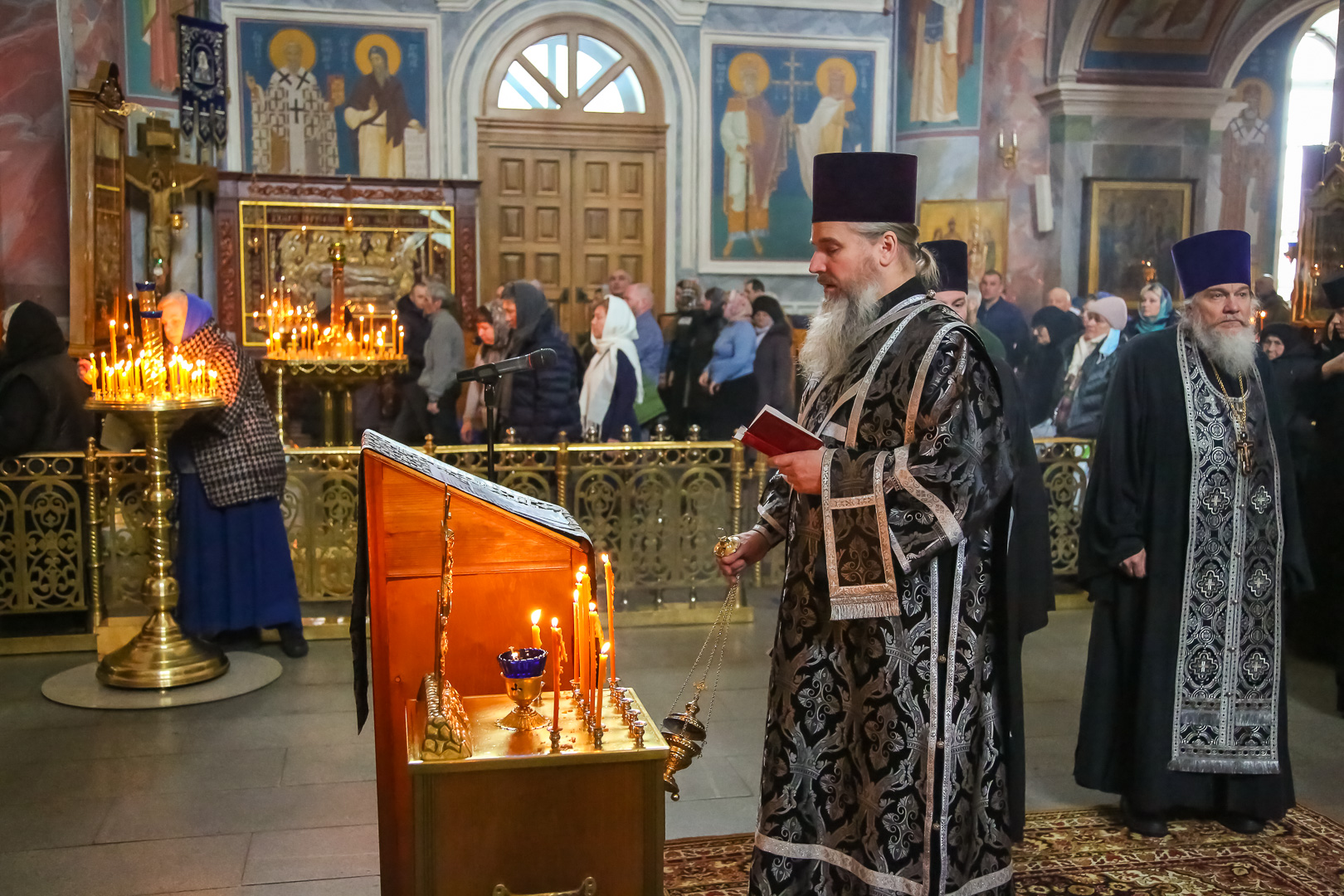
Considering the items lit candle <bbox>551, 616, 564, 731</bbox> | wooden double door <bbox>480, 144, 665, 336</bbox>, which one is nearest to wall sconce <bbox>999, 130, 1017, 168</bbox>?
wooden double door <bbox>480, 144, 665, 336</bbox>

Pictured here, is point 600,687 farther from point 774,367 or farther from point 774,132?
point 774,132

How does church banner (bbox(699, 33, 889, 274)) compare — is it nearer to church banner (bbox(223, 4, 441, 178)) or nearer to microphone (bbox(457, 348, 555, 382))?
church banner (bbox(223, 4, 441, 178))

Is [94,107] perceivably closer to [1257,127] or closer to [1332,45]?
[1257,127]

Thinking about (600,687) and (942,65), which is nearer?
(600,687)

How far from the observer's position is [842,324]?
259cm

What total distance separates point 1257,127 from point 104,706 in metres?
13.5

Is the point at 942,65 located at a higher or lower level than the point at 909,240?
higher

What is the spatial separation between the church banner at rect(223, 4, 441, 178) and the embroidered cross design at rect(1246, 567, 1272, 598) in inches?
383

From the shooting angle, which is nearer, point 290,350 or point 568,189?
point 290,350

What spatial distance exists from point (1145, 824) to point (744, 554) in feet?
5.97

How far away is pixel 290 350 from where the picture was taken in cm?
661

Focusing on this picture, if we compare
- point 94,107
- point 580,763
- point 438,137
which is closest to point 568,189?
point 438,137

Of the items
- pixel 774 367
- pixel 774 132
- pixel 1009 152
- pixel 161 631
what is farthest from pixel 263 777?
pixel 774 132

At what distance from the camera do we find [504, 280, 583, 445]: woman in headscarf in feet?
20.9
